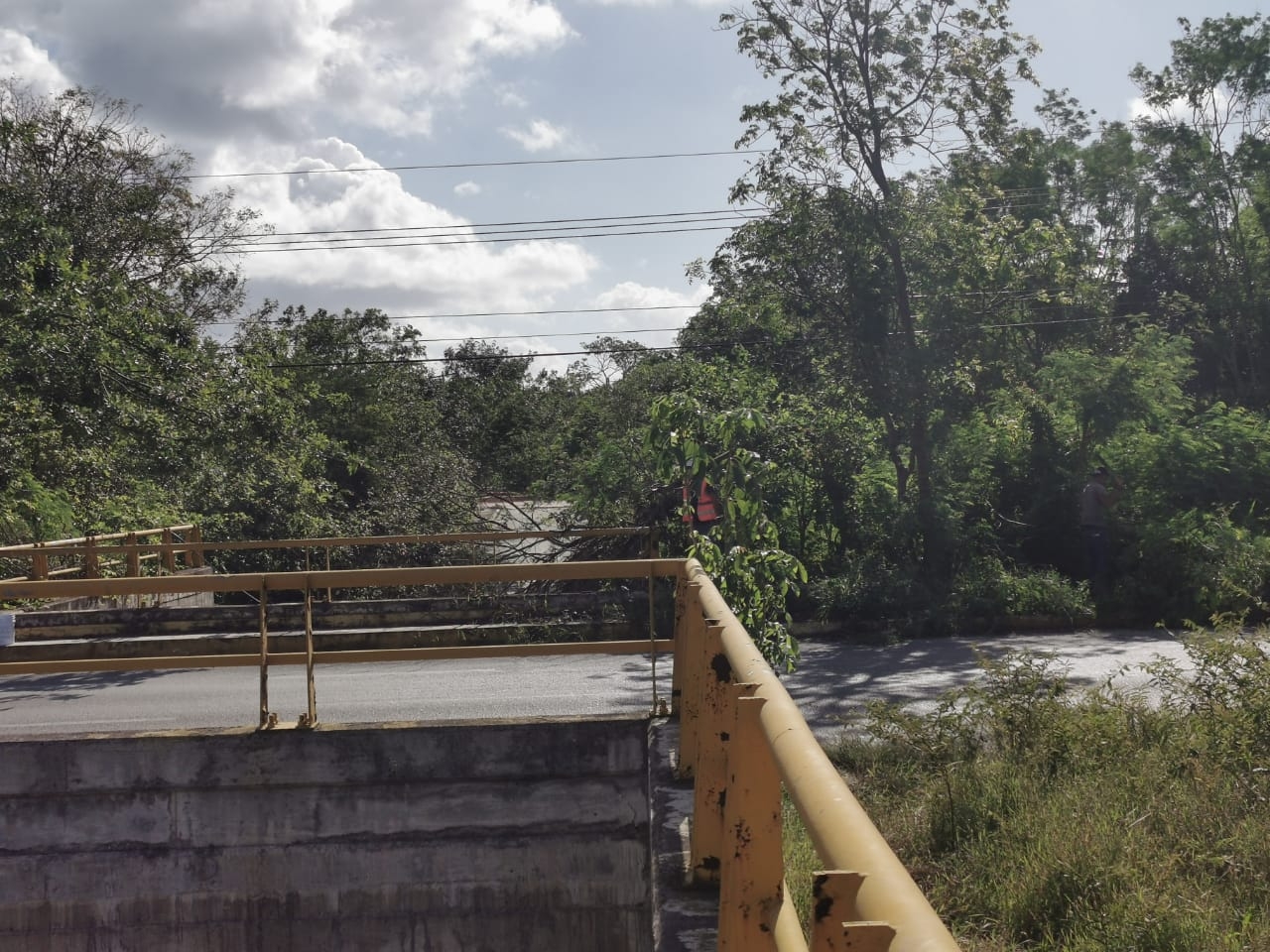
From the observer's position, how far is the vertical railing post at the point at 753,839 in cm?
244

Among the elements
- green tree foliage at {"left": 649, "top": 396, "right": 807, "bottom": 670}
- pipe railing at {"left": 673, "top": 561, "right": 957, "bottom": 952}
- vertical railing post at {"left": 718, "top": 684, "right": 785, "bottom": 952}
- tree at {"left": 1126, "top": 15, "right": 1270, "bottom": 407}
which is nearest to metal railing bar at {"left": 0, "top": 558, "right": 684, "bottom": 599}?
pipe railing at {"left": 673, "top": 561, "right": 957, "bottom": 952}

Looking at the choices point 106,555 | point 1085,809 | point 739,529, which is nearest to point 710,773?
point 1085,809

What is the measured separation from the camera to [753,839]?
2.51m

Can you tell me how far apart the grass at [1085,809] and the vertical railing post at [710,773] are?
3.18 feet

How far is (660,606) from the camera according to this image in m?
15.0

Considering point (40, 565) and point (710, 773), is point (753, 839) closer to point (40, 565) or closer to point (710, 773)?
point (710, 773)

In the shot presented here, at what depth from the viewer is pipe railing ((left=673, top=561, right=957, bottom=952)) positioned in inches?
47.6

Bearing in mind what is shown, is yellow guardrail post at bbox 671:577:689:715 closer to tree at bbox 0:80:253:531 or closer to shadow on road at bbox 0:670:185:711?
shadow on road at bbox 0:670:185:711

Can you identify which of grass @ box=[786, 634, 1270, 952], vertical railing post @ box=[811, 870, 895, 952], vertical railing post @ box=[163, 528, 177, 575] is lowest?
grass @ box=[786, 634, 1270, 952]

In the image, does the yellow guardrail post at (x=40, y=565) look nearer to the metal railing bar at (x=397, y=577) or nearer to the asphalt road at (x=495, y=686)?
the asphalt road at (x=495, y=686)

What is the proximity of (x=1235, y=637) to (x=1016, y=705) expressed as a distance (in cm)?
187

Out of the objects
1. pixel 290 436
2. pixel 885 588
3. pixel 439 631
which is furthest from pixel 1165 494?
pixel 290 436

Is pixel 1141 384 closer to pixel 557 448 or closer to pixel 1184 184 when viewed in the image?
pixel 557 448

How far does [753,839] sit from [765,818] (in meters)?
0.06
